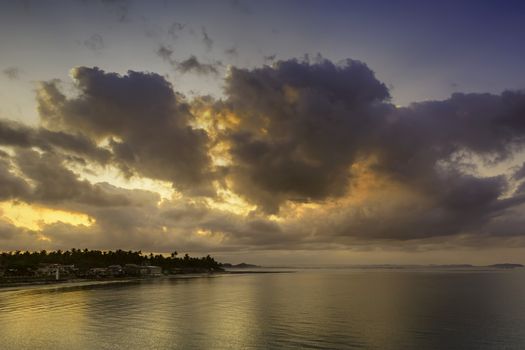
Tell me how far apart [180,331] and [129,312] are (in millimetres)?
22683

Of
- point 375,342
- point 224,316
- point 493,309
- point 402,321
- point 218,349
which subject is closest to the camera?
point 218,349

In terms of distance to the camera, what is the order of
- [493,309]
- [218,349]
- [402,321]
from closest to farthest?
[218,349]
[402,321]
[493,309]

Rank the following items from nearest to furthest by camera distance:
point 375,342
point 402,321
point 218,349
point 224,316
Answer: point 218,349 → point 375,342 → point 402,321 → point 224,316

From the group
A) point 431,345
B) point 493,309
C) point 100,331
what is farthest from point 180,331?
point 493,309

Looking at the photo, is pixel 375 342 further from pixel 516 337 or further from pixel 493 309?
pixel 493 309

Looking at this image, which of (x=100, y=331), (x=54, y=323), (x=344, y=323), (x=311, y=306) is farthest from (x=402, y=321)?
(x=54, y=323)

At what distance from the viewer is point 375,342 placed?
51875mm

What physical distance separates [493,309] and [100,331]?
7109cm

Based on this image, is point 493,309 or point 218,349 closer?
point 218,349

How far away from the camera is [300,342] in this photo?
166ft

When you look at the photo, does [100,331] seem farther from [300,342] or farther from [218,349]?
[300,342]

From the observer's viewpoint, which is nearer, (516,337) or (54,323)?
(516,337)

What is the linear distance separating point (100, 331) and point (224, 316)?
23890 mm

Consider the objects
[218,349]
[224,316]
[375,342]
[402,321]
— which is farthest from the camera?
[224,316]
